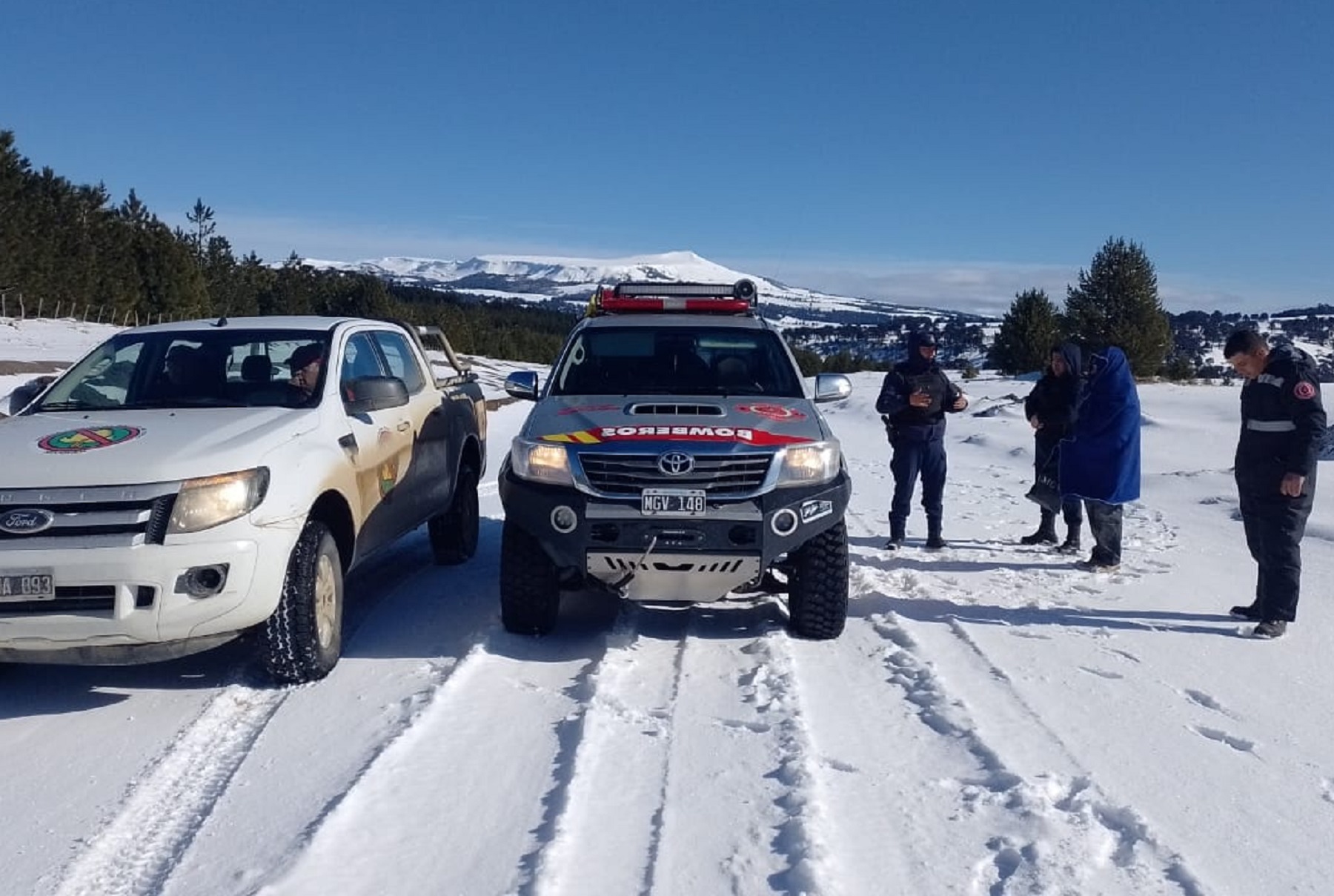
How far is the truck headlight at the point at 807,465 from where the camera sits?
16.3 feet

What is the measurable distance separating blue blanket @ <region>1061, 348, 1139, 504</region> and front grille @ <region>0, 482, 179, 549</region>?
567cm

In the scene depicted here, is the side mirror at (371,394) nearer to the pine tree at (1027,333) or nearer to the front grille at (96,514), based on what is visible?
the front grille at (96,514)

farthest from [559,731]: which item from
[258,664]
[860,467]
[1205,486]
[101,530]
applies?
[860,467]

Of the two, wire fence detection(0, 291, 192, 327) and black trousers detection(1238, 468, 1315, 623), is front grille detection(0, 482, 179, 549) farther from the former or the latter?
wire fence detection(0, 291, 192, 327)

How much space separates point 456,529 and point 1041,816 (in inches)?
185

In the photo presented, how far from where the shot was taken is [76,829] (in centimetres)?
329

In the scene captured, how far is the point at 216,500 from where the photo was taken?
163 inches

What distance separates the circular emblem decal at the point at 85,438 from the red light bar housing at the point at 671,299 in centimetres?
378

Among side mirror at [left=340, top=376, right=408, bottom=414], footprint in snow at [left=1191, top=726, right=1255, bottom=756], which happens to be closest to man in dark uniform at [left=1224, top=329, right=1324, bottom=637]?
footprint in snow at [left=1191, top=726, right=1255, bottom=756]

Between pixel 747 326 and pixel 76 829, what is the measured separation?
4.56 metres

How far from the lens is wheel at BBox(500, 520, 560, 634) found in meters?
5.18

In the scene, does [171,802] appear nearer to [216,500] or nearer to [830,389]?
[216,500]

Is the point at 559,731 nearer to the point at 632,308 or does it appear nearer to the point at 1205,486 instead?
the point at 632,308

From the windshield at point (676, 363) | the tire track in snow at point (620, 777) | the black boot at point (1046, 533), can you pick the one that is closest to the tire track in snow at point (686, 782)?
the tire track in snow at point (620, 777)
